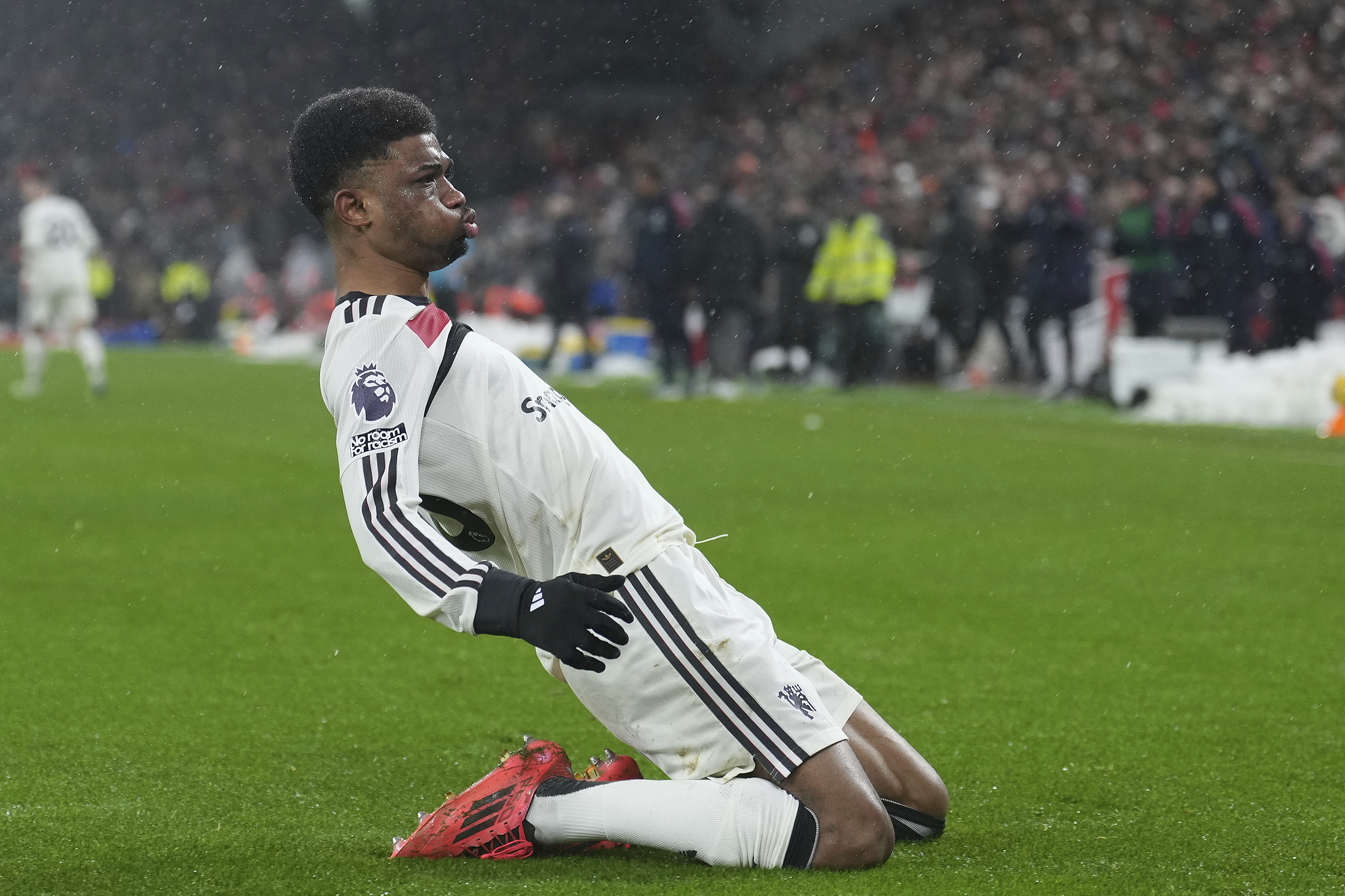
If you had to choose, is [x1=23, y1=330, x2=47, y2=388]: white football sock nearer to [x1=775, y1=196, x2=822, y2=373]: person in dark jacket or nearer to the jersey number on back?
the jersey number on back

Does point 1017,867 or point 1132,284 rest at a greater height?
point 1132,284

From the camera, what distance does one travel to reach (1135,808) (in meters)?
3.51

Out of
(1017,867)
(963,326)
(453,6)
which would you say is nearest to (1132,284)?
(963,326)

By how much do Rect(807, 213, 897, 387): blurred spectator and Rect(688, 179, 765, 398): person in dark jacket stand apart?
2.65 ft

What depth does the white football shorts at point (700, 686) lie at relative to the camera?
2.87 meters

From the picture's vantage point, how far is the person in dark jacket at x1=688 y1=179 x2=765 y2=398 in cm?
1544

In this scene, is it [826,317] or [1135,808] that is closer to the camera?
[1135,808]

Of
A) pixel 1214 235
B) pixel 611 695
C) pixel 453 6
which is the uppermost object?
pixel 453 6

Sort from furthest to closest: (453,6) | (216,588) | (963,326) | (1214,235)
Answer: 1. (453,6)
2. (963,326)
3. (1214,235)
4. (216,588)

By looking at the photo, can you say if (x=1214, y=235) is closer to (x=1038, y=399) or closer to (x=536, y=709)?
(x=1038, y=399)

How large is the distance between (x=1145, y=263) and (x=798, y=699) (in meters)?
12.0

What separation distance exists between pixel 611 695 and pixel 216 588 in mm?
3662

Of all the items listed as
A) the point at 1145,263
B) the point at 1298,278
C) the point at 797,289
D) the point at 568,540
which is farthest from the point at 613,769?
the point at 797,289

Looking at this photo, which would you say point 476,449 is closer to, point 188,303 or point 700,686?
point 700,686
